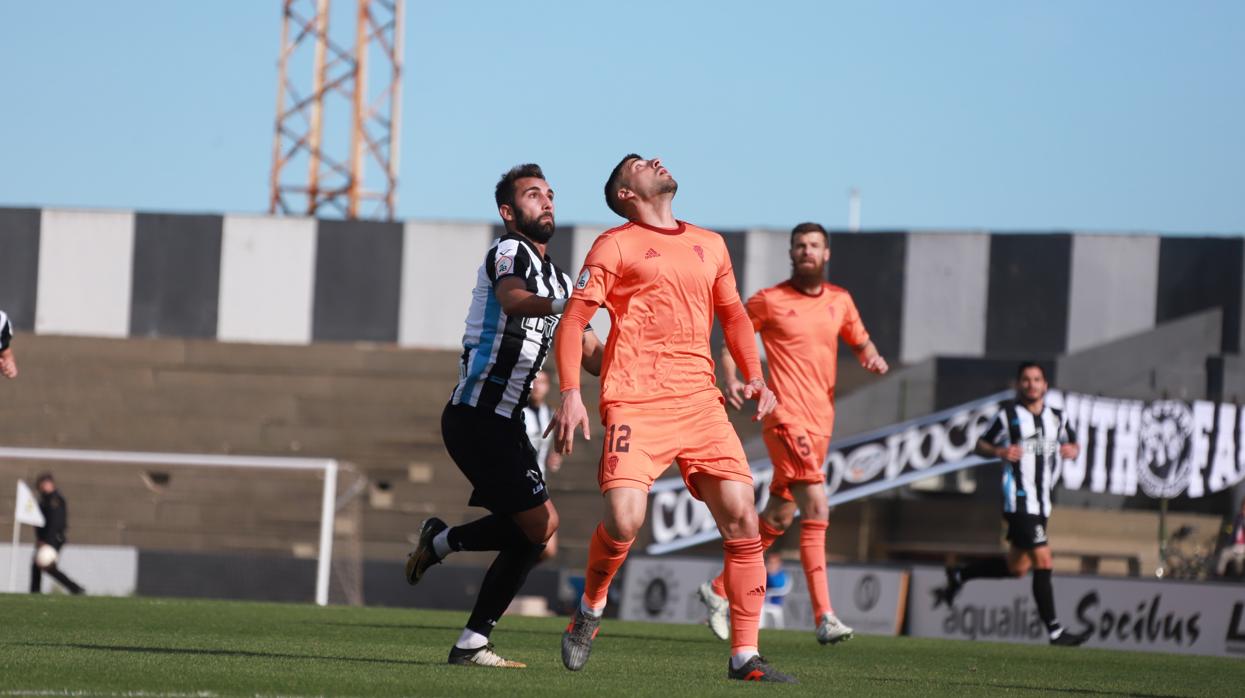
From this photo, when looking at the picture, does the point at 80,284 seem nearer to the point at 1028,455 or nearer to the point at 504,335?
the point at 1028,455

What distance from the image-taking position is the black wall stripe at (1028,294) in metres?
24.3

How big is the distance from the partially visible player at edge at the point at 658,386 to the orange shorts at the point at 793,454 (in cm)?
364

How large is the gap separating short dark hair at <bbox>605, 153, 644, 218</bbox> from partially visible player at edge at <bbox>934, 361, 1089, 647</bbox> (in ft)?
20.6

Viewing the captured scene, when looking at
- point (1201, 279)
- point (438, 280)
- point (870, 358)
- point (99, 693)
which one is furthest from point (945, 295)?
point (99, 693)

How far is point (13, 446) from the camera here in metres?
25.2

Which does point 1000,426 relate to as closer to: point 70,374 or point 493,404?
point 493,404

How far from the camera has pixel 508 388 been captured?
718 centimetres

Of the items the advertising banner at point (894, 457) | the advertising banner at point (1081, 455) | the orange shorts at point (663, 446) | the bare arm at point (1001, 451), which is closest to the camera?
the orange shorts at point (663, 446)

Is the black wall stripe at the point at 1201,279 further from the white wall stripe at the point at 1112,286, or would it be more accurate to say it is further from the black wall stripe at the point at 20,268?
the black wall stripe at the point at 20,268

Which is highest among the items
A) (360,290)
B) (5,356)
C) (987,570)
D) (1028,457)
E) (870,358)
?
(360,290)

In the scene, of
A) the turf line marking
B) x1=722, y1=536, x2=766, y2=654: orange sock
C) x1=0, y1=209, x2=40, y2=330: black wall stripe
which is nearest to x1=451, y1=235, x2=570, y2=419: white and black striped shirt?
x1=722, y1=536, x2=766, y2=654: orange sock

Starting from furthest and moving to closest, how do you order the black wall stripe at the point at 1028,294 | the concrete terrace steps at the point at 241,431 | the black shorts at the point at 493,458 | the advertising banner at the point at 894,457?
the concrete terrace steps at the point at 241,431 < the black wall stripe at the point at 1028,294 < the advertising banner at the point at 894,457 < the black shorts at the point at 493,458

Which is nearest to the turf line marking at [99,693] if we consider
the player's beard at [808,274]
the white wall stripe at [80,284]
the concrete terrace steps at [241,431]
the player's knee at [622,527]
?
the player's knee at [622,527]

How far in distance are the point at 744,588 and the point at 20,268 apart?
70.9ft
